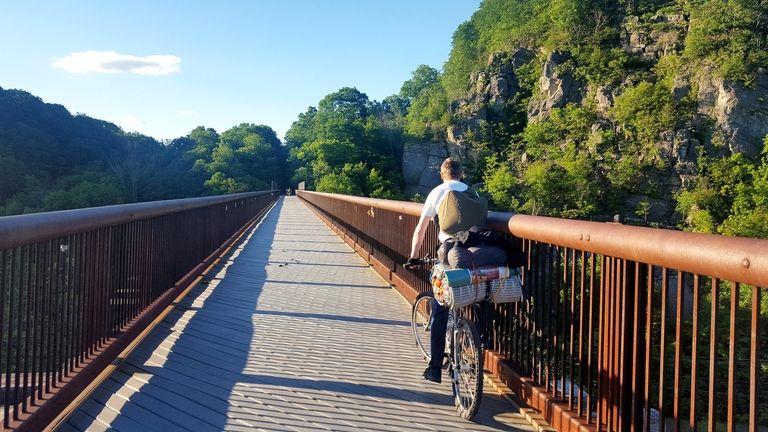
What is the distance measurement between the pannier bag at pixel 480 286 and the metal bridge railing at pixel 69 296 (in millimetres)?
2168

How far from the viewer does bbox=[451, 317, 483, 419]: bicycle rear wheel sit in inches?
138

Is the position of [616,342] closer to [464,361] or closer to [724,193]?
[464,361]

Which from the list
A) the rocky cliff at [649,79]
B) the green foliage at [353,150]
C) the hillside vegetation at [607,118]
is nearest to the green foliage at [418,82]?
the green foliage at [353,150]

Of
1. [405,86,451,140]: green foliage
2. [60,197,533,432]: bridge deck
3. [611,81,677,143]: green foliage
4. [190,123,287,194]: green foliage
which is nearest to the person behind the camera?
[60,197,533,432]: bridge deck

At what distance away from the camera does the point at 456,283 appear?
3428 millimetres

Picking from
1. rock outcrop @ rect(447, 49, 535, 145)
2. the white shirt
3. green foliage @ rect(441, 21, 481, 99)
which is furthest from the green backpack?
green foliage @ rect(441, 21, 481, 99)

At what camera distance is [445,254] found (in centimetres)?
388

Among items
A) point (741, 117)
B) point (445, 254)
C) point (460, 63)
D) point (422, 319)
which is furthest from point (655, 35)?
point (445, 254)

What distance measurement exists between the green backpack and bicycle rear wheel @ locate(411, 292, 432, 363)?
1033 mm

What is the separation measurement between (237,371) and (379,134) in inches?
4240

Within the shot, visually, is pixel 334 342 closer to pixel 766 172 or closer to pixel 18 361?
pixel 18 361

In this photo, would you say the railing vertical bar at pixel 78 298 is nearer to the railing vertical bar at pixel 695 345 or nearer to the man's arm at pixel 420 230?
the man's arm at pixel 420 230

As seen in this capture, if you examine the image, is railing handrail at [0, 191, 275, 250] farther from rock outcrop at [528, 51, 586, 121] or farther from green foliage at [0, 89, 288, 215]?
rock outcrop at [528, 51, 586, 121]

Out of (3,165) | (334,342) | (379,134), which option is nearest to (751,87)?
(379,134)
